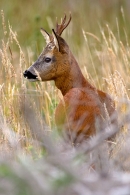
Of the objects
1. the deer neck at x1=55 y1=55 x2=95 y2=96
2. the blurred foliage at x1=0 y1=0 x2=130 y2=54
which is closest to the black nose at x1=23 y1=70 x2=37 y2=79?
the deer neck at x1=55 y1=55 x2=95 y2=96

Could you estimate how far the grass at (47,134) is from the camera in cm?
258

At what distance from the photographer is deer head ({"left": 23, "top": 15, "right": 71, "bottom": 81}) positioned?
252 inches

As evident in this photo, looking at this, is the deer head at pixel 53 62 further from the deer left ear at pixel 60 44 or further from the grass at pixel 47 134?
the grass at pixel 47 134

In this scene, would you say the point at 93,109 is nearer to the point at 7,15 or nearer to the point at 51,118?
the point at 51,118

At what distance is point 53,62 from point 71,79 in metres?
0.29

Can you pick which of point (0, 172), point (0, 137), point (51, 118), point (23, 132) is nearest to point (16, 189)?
point (0, 172)

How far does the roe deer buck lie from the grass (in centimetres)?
14

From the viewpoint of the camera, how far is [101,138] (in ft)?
9.53

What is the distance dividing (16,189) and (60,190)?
19 centimetres

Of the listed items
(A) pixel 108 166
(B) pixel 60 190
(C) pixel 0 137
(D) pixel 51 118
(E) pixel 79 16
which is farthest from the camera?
(E) pixel 79 16

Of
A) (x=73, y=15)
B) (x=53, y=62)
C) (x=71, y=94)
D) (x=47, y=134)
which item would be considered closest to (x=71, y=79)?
(x=53, y=62)

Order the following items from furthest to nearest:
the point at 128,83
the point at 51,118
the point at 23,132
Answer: the point at 128,83
the point at 51,118
the point at 23,132

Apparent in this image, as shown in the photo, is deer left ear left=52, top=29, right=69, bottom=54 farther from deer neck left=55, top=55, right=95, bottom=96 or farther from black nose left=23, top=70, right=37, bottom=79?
black nose left=23, top=70, right=37, bottom=79

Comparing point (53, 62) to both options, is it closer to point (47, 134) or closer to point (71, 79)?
point (71, 79)
